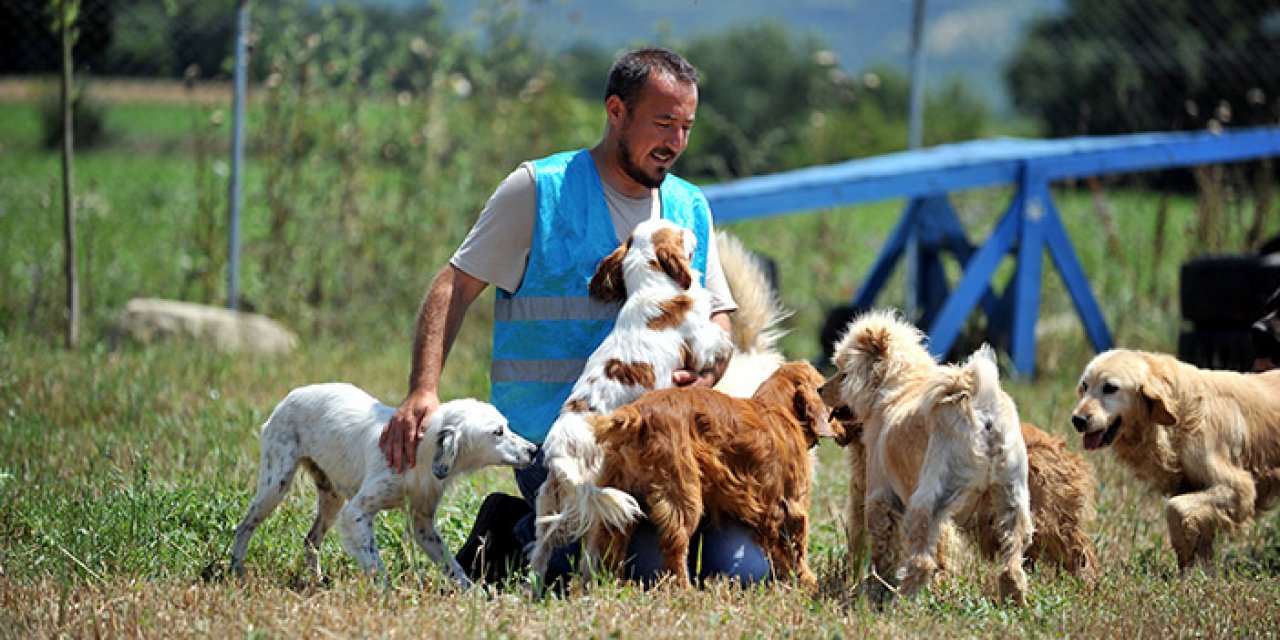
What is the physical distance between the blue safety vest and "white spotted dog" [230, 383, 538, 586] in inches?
10.1

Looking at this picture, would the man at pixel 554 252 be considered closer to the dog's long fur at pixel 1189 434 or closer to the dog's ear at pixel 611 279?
the dog's ear at pixel 611 279

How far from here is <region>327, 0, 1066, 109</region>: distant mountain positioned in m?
12.0

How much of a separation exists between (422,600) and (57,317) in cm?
677

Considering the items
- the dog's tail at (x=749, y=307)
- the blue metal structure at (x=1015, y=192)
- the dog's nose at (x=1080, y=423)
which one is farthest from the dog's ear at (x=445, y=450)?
the blue metal structure at (x=1015, y=192)

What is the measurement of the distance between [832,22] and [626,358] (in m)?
13.1

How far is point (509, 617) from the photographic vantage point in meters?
4.08

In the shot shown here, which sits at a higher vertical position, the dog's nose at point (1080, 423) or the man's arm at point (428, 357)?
the man's arm at point (428, 357)

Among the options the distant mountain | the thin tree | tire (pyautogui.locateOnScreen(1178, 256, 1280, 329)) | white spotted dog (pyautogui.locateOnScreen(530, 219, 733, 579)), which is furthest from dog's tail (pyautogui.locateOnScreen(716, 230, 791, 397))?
the thin tree

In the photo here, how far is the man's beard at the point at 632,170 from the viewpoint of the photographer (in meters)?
4.95

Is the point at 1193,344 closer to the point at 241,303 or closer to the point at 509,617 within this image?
the point at 509,617

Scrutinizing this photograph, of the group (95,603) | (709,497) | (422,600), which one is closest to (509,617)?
(422,600)

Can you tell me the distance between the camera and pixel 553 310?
16.3ft

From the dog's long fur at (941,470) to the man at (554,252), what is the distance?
67 cm

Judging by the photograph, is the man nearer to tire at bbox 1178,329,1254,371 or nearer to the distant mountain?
tire at bbox 1178,329,1254,371
